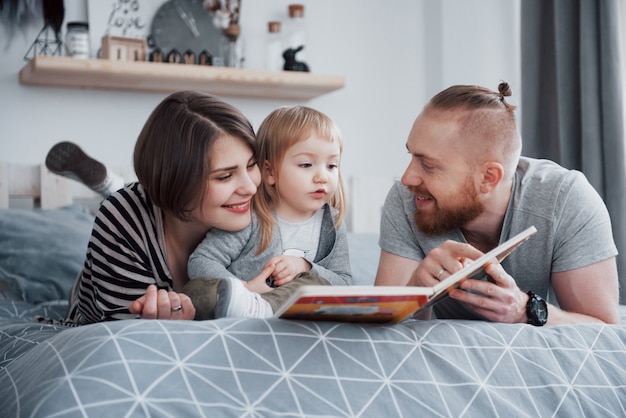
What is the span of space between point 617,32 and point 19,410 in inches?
93.3

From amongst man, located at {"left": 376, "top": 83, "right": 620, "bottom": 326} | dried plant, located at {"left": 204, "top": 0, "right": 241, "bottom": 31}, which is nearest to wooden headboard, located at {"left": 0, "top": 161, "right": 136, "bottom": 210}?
dried plant, located at {"left": 204, "top": 0, "right": 241, "bottom": 31}

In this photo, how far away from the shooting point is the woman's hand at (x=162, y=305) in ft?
4.22

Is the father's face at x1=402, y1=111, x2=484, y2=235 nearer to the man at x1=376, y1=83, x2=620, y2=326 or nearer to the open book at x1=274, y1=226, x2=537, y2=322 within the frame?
the man at x1=376, y1=83, x2=620, y2=326

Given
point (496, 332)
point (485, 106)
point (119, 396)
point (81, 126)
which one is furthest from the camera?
point (81, 126)

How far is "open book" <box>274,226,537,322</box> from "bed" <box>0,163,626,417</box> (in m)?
0.02

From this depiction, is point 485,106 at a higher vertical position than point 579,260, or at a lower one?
higher

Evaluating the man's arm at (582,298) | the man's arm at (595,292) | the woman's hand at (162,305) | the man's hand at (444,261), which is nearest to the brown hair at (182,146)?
the woman's hand at (162,305)

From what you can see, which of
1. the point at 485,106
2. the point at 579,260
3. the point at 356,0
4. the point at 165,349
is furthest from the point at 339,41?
the point at 165,349

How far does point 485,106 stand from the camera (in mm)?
1582

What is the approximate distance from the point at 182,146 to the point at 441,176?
523mm

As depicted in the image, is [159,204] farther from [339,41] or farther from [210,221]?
[339,41]

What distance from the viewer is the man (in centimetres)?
148

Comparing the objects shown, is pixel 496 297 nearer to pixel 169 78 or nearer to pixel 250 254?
pixel 250 254

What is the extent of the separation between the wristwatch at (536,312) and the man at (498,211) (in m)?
0.04
